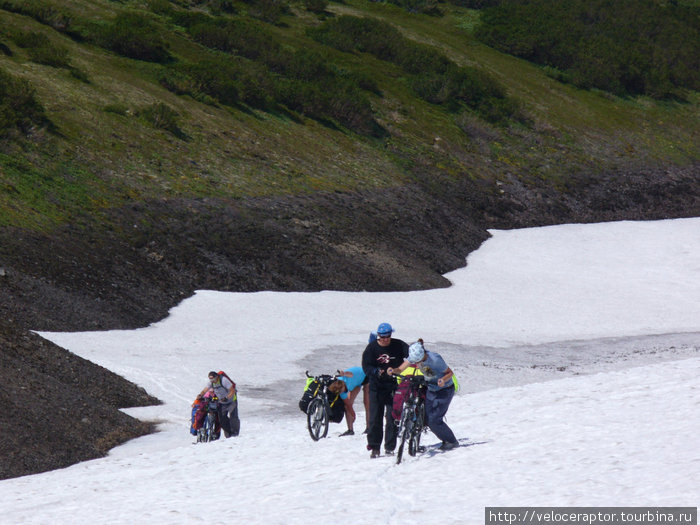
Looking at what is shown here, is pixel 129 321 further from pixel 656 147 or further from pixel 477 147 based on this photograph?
pixel 656 147

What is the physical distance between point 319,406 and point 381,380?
303 cm

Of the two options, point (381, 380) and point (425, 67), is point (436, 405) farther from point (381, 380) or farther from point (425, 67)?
point (425, 67)

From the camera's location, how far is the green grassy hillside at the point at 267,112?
37.9 m

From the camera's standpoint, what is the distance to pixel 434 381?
12195 millimetres

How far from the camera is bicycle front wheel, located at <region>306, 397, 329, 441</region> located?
1495 cm

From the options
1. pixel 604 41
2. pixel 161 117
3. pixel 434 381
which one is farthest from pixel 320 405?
pixel 604 41

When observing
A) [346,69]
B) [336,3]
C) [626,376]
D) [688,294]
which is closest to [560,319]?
[688,294]

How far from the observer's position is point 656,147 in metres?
67.6

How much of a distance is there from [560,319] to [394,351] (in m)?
24.4

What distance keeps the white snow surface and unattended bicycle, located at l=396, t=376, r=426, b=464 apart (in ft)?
0.97

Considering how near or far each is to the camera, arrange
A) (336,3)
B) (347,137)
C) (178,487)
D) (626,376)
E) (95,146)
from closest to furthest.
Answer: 1. (178,487)
2. (626,376)
3. (95,146)
4. (347,137)
5. (336,3)

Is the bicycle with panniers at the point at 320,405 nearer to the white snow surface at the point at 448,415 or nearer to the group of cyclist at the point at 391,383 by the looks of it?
the white snow surface at the point at 448,415

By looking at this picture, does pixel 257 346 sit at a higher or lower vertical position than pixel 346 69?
lower

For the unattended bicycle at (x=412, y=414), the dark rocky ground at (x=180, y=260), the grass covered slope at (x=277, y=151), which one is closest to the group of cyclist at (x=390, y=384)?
the unattended bicycle at (x=412, y=414)
